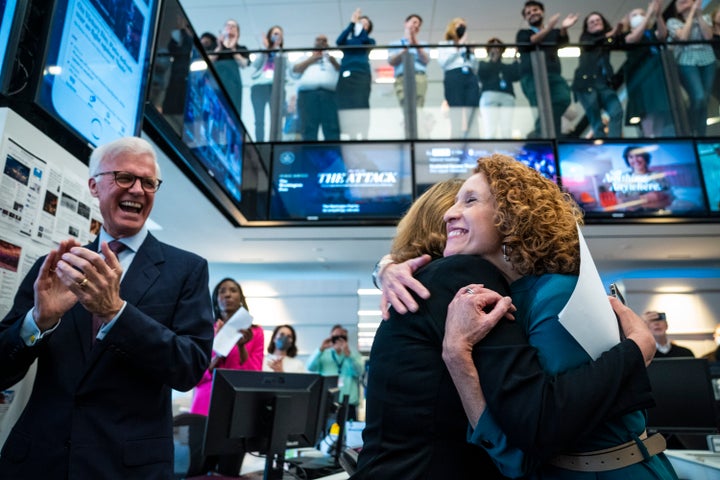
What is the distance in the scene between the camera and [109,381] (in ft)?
3.91

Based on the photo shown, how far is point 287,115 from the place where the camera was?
6.23 metres

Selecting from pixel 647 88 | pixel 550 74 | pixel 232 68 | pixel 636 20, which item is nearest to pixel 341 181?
pixel 232 68

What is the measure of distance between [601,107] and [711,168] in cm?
144

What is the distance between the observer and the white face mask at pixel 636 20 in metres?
6.73

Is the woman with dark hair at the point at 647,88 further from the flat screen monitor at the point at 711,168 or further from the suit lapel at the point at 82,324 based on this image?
the suit lapel at the point at 82,324

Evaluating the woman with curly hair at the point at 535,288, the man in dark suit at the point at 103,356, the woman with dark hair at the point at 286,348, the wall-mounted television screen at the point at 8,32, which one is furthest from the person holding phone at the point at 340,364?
the woman with curly hair at the point at 535,288

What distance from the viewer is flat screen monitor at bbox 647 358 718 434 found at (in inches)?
82.3

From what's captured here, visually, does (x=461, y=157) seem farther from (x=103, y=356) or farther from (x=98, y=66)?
(x=103, y=356)

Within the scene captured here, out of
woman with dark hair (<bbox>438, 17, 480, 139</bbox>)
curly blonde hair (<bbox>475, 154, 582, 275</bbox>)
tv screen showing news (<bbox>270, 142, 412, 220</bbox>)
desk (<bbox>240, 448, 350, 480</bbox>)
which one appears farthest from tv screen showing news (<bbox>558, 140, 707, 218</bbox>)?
curly blonde hair (<bbox>475, 154, 582, 275</bbox>)

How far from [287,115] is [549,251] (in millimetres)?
5681

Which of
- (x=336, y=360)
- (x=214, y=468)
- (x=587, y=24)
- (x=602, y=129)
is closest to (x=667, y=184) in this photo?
(x=602, y=129)

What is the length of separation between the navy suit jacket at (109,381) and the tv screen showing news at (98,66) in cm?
70

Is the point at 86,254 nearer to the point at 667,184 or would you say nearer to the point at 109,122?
Result: the point at 109,122

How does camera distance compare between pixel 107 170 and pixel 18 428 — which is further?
pixel 107 170
